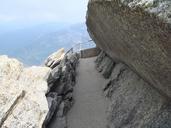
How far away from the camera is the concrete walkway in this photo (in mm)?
31172

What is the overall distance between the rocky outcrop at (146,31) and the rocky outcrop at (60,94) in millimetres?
8152

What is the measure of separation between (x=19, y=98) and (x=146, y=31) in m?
10.3

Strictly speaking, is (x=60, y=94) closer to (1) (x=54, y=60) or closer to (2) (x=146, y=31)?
(1) (x=54, y=60)

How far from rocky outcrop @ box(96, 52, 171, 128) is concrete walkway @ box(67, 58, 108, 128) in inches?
37.2

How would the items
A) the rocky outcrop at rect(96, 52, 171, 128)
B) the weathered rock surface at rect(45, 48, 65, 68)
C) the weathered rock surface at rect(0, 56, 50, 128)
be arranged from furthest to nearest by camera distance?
1. the weathered rock surface at rect(45, 48, 65, 68)
2. the rocky outcrop at rect(96, 52, 171, 128)
3. the weathered rock surface at rect(0, 56, 50, 128)

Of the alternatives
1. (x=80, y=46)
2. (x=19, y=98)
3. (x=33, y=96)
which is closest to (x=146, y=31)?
(x=19, y=98)

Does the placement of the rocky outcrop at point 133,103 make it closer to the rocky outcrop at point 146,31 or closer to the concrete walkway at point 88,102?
the concrete walkway at point 88,102

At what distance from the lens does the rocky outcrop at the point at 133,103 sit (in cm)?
2397

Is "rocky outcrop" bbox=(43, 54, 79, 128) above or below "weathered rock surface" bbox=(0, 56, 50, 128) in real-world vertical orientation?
below

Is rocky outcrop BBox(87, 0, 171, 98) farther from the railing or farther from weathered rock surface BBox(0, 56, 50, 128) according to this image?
the railing

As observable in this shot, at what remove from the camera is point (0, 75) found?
83.1 ft

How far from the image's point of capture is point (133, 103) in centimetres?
2759

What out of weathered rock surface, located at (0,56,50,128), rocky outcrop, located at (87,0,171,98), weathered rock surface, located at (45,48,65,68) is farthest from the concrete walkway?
rocky outcrop, located at (87,0,171,98)

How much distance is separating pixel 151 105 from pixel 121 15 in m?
7.49
